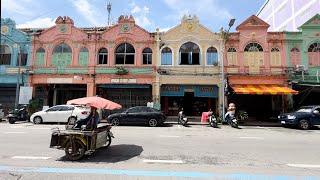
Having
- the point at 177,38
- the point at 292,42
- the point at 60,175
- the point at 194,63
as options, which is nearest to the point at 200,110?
the point at 194,63

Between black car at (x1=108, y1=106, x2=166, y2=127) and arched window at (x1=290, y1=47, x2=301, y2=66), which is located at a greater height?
arched window at (x1=290, y1=47, x2=301, y2=66)

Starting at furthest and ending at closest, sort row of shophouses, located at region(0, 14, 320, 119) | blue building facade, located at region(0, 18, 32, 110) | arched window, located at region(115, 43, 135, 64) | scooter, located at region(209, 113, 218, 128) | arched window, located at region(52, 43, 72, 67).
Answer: blue building facade, located at region(0, 18, 32, 110) < arched window, located at region(52, 43, 72, 67) < arched window, located at region(115, 43, 135, 64) < row of shophouses, located at region(0, 14, 320, 119) < scooter, located at region(209, 113, 218, 128)

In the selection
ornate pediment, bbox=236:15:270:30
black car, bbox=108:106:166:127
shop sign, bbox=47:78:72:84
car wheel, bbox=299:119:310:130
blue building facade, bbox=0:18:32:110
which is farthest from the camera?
blue building facade, bbox=0:18:32:110

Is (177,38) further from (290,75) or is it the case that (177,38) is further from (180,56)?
(290,75)

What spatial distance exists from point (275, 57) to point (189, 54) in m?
7.26

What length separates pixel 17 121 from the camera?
963 inches

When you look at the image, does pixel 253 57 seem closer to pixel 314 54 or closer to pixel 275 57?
pixel 275 57

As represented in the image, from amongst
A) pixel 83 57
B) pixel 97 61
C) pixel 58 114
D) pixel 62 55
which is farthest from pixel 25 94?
pixel 97 61

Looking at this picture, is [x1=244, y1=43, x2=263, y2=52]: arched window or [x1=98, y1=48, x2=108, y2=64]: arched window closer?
[x1=244, y1=43, x2=263, y2=52]: arched window

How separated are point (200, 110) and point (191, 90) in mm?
1973

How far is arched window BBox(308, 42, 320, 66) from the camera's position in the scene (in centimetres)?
2669

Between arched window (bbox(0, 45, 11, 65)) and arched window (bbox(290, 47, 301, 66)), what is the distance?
24.9m

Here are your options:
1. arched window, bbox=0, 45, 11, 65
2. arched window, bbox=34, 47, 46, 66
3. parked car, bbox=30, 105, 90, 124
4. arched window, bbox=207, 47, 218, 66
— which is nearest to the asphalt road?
parked car, bbox=30, 105, 90, 124

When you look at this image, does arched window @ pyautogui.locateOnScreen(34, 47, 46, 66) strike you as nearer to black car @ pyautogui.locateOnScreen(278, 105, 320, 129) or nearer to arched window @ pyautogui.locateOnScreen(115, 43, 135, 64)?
arched window @ pyautogui.locateOnScreen(115, 43, 135, 64)
